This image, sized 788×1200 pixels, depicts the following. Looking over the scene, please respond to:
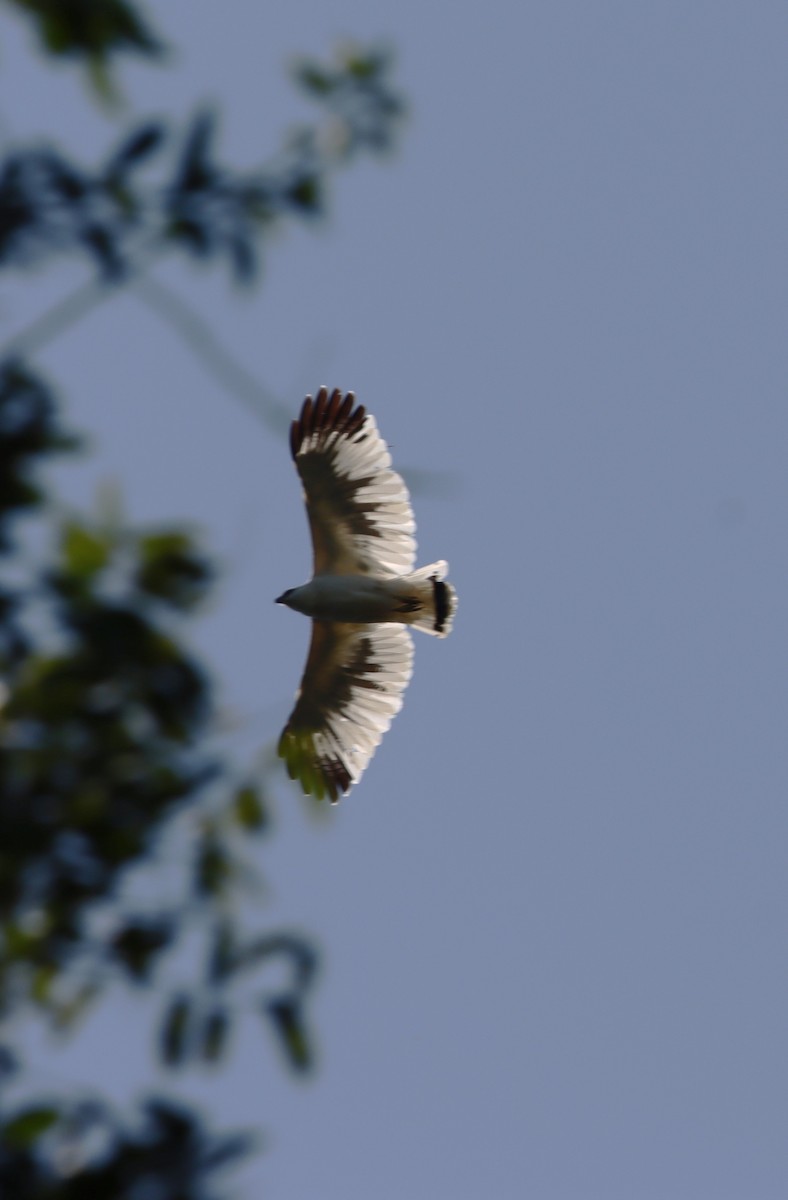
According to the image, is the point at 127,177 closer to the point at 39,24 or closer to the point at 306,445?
the point at 39,24

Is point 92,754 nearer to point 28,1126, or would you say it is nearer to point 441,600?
point 28,1126

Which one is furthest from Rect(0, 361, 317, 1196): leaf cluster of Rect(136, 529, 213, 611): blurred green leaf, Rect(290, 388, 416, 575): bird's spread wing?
Rect(290, 388, 416, 575): bird's spread wing

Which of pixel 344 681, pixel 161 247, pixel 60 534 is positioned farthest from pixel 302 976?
pixel 344 681

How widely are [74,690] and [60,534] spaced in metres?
0.37

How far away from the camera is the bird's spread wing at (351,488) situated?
30.1 ft

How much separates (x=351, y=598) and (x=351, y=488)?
0.69 m

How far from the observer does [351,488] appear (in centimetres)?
928

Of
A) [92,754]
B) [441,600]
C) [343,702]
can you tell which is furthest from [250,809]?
[343,702]

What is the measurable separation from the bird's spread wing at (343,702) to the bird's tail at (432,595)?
0.45 metres

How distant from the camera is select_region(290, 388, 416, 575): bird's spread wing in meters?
9.16

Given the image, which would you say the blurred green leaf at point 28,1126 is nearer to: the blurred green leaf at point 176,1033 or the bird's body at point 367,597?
the blurred green leaf at point 176,1033

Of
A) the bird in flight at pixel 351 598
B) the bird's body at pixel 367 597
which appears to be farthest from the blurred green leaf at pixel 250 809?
the bird's body at pixel 367 597

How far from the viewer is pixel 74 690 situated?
11.9ft

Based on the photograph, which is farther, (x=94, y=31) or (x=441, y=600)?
(x=441, y=600)
